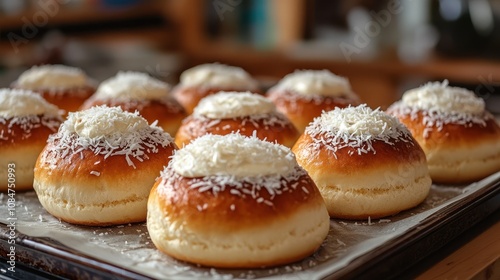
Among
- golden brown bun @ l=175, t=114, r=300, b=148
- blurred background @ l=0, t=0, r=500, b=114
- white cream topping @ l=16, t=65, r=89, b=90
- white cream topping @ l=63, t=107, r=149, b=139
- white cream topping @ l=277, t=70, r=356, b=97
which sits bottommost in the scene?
blurred background @ l=0, t=0, r=500, b=114

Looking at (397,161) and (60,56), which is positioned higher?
(397,161)

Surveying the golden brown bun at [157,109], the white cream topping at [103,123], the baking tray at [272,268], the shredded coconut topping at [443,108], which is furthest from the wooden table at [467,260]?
the golden brown bun at [157,109]

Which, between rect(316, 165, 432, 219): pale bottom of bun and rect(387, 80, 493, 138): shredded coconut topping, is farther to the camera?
rect(387, 80, 493, 138): shredded coconut topping

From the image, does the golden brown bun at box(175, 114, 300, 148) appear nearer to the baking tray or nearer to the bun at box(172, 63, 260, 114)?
the baking tray

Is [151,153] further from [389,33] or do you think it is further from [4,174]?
[389,33]

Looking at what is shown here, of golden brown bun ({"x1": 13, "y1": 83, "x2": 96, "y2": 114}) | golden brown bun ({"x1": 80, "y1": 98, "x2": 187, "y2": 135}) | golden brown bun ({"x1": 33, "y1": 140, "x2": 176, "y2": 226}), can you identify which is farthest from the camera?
golden brown bun ({"x1": 13, "y1": 83, "x2": 96, "y2": 114})

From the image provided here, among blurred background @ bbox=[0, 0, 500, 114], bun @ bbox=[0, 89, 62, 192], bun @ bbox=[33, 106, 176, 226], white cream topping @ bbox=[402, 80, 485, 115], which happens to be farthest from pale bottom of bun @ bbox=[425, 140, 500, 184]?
blurred background @ bbox=[0, 0, 500, 114]

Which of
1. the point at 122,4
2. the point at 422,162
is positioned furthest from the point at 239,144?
the point at 122,4

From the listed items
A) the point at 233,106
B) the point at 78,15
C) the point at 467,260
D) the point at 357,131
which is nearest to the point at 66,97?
the point at 233,106
